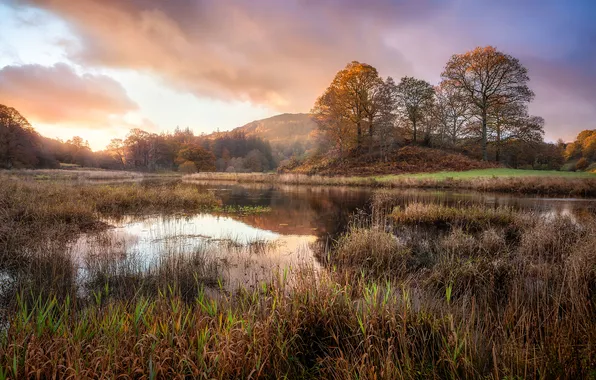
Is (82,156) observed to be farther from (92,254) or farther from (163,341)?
(163,341)

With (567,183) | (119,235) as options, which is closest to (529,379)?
(119,235)

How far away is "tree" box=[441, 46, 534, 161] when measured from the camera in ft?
109

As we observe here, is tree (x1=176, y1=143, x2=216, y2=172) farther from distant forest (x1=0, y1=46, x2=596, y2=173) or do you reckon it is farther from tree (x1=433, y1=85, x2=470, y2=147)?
tree (x1=433, y1=85, x2=470, y2=147)

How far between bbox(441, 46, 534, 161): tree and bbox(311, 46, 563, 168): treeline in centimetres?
9

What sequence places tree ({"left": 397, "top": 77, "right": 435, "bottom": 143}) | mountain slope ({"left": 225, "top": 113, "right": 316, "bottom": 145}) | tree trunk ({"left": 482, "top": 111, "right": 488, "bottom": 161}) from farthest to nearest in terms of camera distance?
1. mountain slope ({"left": 225, "top": 113, "right": 316, "bottom": 145})
2. tree ({"left": 397, "top": 77, "right": 435, "bottom": 143})
3. tree trunk ({"left": 482, "top": 111, "right": 488, "bottom": 161})

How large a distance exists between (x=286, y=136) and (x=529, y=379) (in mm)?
169238

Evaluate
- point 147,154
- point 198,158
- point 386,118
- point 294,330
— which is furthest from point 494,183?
point 147,154

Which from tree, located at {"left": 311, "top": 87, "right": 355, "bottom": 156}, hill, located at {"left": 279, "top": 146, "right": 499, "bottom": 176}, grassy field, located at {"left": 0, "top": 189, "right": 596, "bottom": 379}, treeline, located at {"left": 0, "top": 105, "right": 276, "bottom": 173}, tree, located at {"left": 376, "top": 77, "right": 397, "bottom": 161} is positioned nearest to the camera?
grassy field, located at {"left": 0, "top": 189, "right": 596, "bottom": 379}

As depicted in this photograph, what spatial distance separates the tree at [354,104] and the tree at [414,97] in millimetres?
4347

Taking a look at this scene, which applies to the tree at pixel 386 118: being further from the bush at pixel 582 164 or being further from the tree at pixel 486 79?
the bush at pixel 582 164

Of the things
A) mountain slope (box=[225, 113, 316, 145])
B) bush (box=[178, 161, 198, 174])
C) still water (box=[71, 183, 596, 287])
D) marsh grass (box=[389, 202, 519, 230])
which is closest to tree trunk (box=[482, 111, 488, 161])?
still water (box=[71, 183, 596, 287])

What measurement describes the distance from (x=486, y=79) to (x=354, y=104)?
53.2 feet

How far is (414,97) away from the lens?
4122 centimetres

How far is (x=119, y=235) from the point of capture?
890cm
